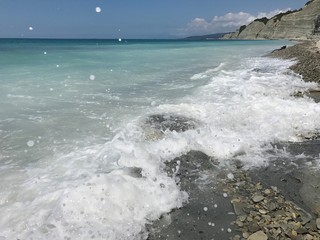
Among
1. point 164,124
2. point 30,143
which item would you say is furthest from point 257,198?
point 30,143

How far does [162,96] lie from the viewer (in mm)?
15406

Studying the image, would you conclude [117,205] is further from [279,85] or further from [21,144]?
[279,85]

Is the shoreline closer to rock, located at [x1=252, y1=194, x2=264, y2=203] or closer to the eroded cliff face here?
rock, located at [x1=252, y1=194, x2=264, y2=203]

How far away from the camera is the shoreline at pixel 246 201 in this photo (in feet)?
16.3

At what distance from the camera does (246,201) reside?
Result: 5.75 m

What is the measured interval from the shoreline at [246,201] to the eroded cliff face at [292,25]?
100355 mm

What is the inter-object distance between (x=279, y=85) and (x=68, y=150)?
41.5 feet

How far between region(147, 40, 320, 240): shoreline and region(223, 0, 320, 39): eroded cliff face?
100m

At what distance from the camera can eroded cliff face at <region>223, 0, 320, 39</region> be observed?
99.4m

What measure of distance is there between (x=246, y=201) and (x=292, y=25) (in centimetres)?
12439

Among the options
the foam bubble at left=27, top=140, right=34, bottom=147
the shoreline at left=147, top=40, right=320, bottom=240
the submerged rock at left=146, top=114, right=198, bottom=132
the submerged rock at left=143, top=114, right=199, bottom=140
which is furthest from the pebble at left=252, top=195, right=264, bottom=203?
the foam bubble at left=27, top=140, right=34, bottom=147

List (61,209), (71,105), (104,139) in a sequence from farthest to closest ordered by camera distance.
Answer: (71,105), (104,139), (61,209)

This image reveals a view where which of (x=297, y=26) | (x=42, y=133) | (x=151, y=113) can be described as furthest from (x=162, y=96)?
(x=297, y=26)

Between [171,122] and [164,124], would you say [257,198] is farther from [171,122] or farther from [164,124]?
[171,122]
